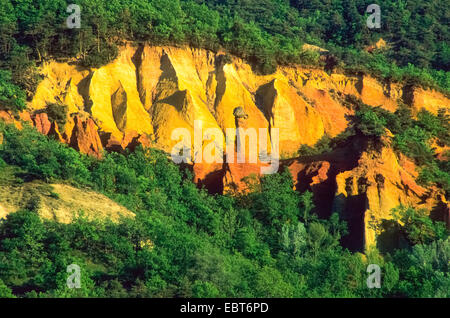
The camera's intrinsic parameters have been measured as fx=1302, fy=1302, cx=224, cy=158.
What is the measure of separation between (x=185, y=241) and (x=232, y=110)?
49.2 ft

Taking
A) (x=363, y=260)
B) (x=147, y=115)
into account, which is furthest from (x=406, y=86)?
(x=363, y=260)

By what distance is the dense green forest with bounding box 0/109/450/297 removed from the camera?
43031 mm

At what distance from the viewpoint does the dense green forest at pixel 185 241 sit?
141 ft

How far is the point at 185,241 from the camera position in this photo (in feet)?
150

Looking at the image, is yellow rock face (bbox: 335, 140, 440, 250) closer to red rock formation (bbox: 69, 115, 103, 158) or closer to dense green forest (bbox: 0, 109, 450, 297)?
dense green forest (bbox: 0, 109, 450, 297)

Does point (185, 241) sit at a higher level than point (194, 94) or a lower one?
lower

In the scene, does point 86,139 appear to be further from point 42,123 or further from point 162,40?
point 162,40

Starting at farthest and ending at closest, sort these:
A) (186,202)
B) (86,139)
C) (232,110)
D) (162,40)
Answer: (162,40)
(232,110)
(86,139)
(186,202)

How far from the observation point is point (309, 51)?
65.2 metres

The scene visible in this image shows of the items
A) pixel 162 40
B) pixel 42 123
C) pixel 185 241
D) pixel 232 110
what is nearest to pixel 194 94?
pixel 232 110

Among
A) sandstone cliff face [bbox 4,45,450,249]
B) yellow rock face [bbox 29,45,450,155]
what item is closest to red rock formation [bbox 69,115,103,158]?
sandstone cliff face [bbox 4,45,450,249]

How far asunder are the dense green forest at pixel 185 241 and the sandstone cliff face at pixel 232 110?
37.8 inches

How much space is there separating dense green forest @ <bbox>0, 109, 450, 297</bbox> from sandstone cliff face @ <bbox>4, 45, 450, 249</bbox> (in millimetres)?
960
